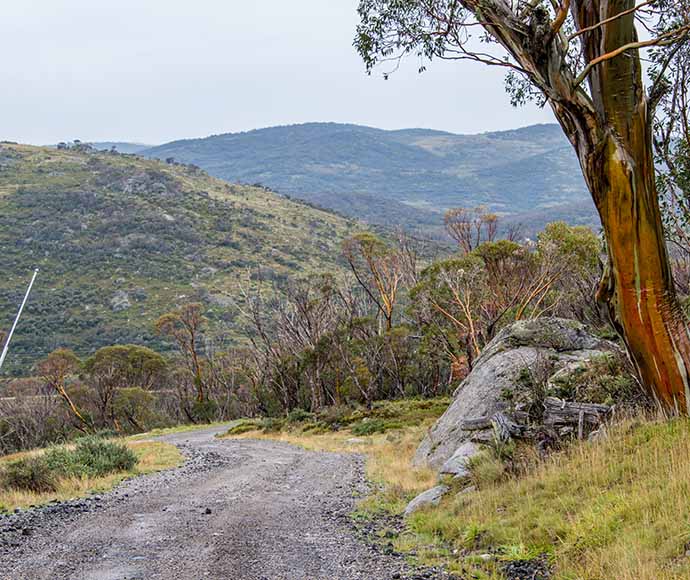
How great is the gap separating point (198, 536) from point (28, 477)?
→ 521 centimetres

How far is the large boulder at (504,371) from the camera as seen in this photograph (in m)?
13.4

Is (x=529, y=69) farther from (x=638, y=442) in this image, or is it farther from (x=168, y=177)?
(x=168, y=177)

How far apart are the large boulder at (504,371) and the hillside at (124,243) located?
4471cm

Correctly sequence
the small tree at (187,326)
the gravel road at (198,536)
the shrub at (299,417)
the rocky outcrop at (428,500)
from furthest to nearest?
the small tree at (187,326) < the shrub at (299,417) < the rocky outcrop at (428,500) < the gravel road at (198,536)

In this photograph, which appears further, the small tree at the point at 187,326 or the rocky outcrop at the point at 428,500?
the small tree at the point at 187,326

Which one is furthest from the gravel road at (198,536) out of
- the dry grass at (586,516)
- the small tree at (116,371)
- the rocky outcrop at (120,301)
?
the rocky outcrop at (120,301)

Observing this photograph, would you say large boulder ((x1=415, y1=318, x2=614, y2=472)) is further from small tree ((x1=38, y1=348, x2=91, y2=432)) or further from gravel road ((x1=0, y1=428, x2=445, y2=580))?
small tree ((x1=38, y1=348, x2=91, y2=432))

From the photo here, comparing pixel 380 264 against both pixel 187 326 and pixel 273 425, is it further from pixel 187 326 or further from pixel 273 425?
pixel 187 326

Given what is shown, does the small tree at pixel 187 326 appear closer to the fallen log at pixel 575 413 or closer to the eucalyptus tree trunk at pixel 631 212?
the fallen log at pixel 575 413

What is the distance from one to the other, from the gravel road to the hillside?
4769 centimetres

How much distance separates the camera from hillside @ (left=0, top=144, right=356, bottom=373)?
235 feet

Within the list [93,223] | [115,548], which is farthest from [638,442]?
[93,223]

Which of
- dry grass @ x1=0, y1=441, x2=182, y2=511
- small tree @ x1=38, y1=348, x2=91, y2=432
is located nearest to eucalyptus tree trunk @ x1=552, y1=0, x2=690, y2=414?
dry grass @ x1=0, y1=441, x2=182, y2=511

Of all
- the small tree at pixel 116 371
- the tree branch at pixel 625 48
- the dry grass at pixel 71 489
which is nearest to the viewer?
the tree branch at pixel 625 48
